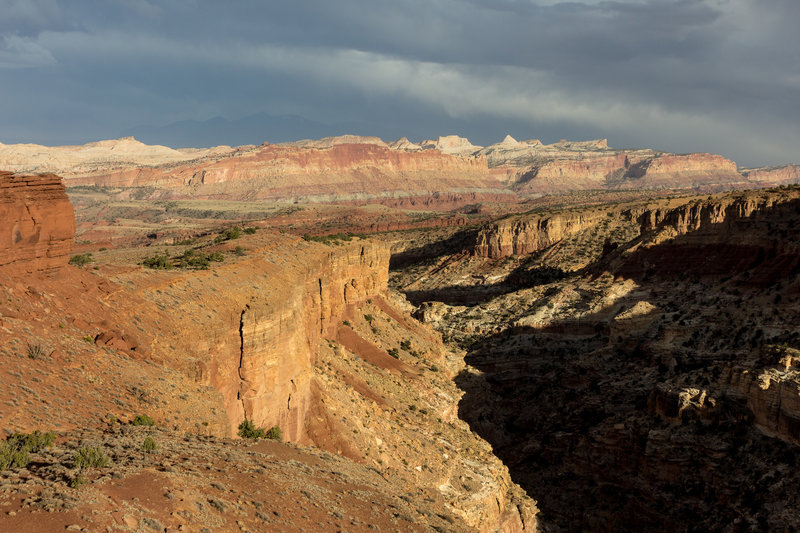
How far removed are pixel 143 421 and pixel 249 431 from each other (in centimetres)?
682

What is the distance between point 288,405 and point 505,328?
46.1 metres

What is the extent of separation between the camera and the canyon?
17.3m

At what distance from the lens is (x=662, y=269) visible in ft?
215

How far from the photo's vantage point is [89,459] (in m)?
14.6

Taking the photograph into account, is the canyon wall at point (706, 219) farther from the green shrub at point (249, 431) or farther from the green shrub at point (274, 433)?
the green shrub at point (249, 431)

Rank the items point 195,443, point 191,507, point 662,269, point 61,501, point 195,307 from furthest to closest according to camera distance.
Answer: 1. point 662,269
2. point 195,307
3. point 195,443
4. point 191,507
5. point 61,501

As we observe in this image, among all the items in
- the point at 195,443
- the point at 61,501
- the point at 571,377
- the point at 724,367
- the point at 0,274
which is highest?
the point at 0,274

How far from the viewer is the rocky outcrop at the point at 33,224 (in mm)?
20953

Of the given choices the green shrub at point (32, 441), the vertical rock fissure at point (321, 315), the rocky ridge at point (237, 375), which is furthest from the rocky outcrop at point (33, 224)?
the vertical rock fissure at point (321, 315)

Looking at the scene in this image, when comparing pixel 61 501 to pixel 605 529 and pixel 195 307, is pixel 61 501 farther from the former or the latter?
pixel 605 529

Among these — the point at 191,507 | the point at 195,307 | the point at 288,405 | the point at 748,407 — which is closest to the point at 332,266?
the point at 288,405

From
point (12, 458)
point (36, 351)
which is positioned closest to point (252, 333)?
point (36, 351)

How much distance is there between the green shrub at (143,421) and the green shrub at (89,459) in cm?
366

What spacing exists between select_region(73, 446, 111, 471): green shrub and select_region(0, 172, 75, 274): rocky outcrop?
27.8ft
